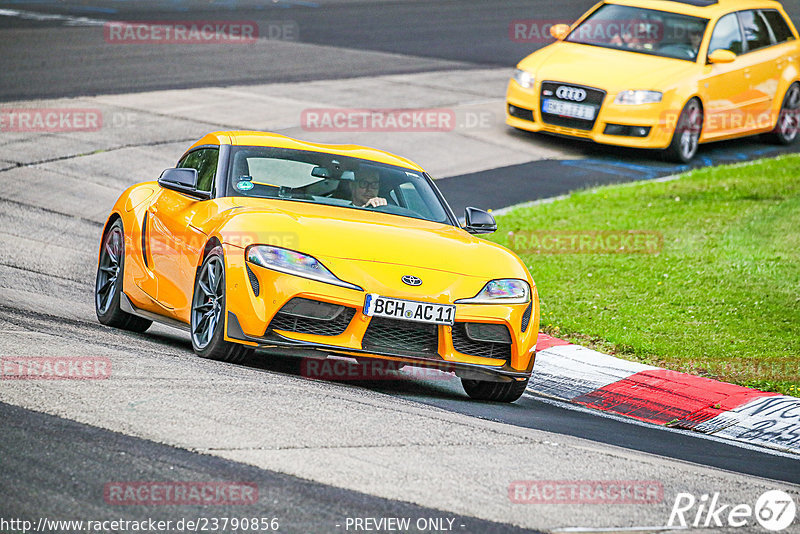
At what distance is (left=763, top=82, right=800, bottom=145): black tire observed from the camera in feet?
66.2

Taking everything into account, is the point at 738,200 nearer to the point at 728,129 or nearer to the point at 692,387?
the point at 728,129

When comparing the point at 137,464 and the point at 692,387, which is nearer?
the point at 137,464

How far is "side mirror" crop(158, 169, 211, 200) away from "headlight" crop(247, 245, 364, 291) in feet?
4.01

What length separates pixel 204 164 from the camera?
370 inches

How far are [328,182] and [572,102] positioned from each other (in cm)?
986

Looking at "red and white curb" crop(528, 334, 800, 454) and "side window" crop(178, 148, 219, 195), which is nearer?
"red and white curb" crop(528, 334, 800, 454)

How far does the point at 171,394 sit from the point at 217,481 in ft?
4.20

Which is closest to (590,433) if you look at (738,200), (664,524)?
(664,524)

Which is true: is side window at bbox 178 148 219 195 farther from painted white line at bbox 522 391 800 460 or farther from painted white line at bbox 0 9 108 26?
painted white line at bbox 0 9 108 26

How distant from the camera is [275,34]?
27.5m

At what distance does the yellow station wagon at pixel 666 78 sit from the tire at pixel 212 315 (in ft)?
35.7

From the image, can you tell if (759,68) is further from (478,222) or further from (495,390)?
(495,390)

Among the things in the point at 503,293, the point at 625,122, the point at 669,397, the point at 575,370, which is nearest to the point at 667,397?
the point at 669,397

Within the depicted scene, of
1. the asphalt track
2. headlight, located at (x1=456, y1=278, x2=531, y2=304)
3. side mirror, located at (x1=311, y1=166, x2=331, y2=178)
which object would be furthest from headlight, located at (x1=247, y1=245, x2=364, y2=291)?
side mirror, located at (x1=311, y1=166, x2=331, y2=178)
